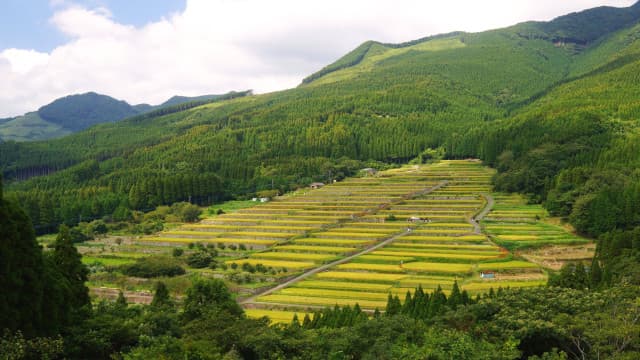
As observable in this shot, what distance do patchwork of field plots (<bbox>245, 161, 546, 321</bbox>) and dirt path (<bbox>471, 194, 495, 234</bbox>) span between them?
443 millimetres

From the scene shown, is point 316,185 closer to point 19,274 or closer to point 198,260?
point 198,260

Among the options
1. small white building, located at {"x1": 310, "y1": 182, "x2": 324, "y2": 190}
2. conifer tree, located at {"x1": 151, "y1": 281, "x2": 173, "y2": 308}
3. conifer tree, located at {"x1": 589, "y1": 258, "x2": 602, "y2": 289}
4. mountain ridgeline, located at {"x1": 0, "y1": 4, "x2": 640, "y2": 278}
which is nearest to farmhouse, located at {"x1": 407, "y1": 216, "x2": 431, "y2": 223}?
mountain ridgeline, located at {"x1": 0, "y1": 4, "x2": 640, "y2": 278}

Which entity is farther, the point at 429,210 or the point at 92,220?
the point at 92,220

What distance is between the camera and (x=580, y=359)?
76.4 feet

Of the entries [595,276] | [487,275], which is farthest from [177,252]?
[595,276]

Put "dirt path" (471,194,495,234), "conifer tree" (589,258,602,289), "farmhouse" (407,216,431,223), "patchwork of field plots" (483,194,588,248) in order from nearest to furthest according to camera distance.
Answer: "conifer tree" (589,258,602,289), "patchwork of field plots" (483,194,588,248), "dirt path" (471,194,495,234), "farmhouse" (407,216,431,223)

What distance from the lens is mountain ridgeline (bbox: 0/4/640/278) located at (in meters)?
74.4

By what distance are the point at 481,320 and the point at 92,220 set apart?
71.0 metres

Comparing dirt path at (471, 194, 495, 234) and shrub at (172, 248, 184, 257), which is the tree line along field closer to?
dirt path at (471, 194, 495, 234)

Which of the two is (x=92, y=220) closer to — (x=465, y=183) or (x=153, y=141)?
(x=465, y=183)

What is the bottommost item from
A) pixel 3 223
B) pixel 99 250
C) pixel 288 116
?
pixel 99 250

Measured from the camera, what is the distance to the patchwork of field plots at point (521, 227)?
174 ft

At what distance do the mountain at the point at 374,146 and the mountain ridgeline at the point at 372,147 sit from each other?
0.90 ft

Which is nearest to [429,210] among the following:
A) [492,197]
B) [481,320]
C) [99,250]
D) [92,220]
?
[492,197]
